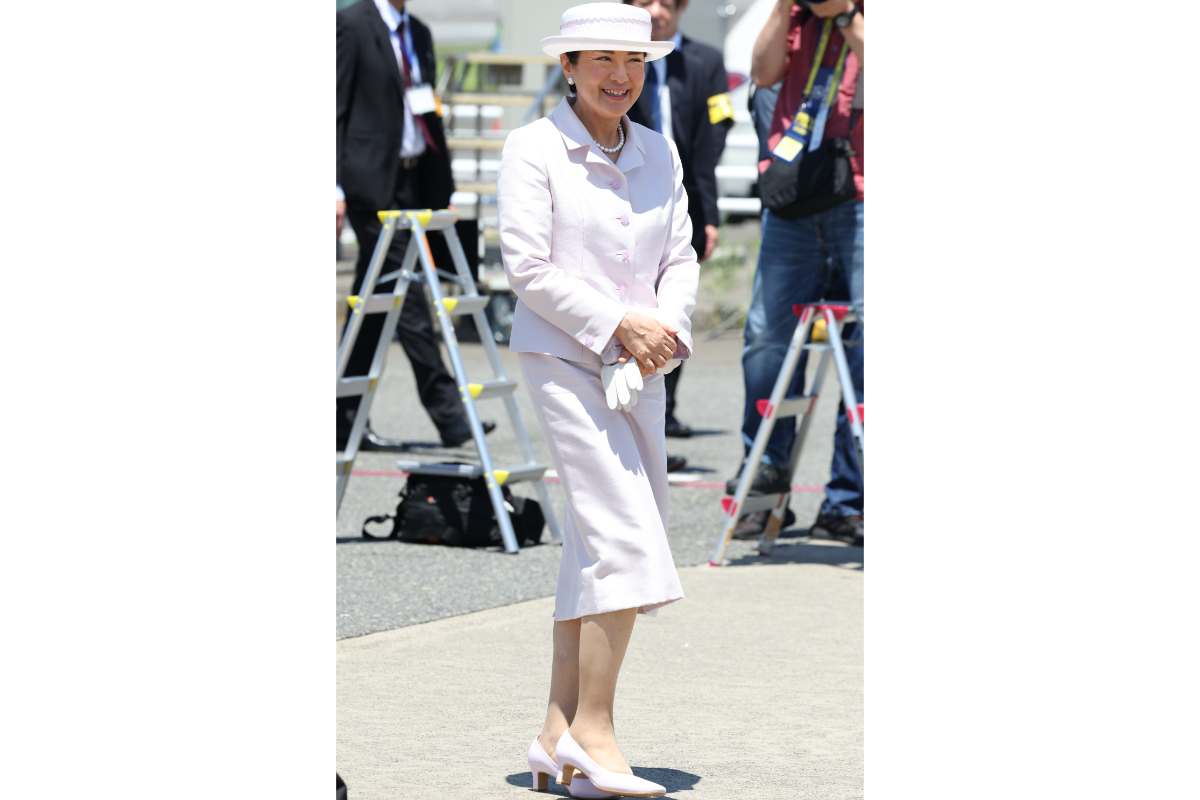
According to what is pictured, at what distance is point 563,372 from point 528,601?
215 cm

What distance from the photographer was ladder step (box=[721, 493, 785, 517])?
653 centimetres

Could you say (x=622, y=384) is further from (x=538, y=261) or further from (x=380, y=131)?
(x=380, y=131)

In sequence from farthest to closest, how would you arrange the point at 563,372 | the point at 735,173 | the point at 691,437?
1. the point at 735,173
2. the point at 691,437
3. the point at 563,372

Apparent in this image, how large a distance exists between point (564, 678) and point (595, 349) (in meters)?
→ 0.77

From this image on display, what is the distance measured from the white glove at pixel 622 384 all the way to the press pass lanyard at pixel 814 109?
2.85 meters

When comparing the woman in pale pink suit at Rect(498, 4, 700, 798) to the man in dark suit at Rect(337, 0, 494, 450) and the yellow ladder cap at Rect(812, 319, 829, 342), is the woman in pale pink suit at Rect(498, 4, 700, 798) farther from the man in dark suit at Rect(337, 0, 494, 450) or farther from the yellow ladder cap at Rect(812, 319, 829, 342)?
the man in dark suit at Rect(337, 0, 494, 450)

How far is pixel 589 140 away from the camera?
12.9 ft

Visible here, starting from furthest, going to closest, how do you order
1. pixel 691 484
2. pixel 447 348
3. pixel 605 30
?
pixel 691 484
pixel 447 348
pixel 605 30

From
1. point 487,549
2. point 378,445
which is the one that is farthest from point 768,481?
point 378,445

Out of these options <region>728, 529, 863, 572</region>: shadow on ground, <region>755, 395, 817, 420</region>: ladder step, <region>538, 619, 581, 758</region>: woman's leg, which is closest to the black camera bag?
<region>755, 395, 817, 420</region>: ladder step

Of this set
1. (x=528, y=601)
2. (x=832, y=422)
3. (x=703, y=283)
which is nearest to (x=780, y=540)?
(x=528, y=601)
